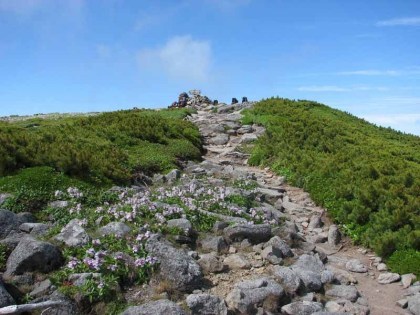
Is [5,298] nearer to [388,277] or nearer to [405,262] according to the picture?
[388,277]

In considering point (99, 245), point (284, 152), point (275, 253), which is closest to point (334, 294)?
point (275, 253)

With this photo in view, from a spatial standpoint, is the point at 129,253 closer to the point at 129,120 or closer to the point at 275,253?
the point at 275,253

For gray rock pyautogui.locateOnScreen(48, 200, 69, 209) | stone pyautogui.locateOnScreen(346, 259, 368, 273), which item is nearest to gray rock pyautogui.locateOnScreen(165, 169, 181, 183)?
gray rock pyautogui.locateOnScreen(48, 200, 69, 209)

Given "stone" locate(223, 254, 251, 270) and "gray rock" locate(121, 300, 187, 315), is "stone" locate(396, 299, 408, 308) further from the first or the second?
"gray rock" locate(121, 300, 187, 315)

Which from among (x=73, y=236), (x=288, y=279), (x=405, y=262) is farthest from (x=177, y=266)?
(x=405, y=262)

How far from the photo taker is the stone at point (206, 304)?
8477 mm

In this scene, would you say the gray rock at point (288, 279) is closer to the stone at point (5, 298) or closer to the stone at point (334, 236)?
the stone at point (334, 236)

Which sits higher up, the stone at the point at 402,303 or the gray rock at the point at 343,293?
the gray rock at the point at 343,293

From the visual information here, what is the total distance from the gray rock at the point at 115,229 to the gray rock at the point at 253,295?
2925 mm

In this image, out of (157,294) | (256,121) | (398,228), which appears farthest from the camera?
(256,121)

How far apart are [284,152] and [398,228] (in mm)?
8852

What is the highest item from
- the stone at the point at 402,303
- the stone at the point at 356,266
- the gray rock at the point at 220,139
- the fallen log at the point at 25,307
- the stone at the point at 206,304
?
the gray rock at the point at 220,139

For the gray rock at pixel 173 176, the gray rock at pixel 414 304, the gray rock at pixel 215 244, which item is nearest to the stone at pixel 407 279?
the gray rock at pixel 414 304

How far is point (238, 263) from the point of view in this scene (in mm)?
10539
